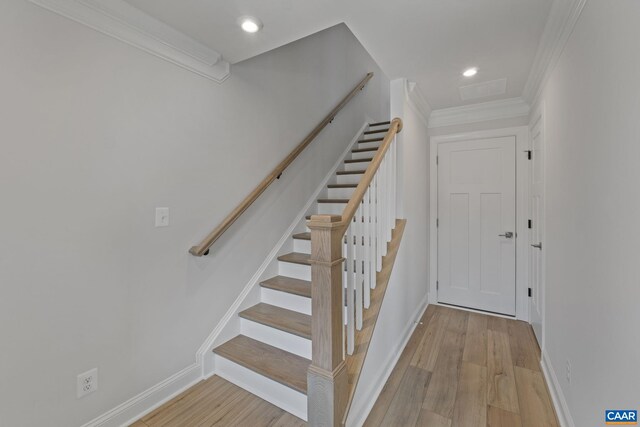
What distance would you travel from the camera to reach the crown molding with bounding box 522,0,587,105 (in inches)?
56.8

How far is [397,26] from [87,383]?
254 centimetres

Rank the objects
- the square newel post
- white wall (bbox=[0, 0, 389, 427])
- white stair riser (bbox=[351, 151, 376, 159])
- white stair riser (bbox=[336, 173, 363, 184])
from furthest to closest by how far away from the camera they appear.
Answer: white stair riser (bbox=[351, 151, 376, 159]) < white stair riser (bbox=[336, 173, 363, 184]) < the square newel post < white wall (bbox=[0, 0, 389, 427])

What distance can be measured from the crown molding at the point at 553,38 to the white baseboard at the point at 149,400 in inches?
114

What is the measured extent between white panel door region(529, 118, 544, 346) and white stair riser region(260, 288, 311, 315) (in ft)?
6.27

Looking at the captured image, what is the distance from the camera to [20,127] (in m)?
1.23

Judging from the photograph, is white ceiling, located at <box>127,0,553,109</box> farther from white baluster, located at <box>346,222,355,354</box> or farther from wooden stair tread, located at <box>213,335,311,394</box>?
wooden stair tread, located at <box>213,335,311,394</box>

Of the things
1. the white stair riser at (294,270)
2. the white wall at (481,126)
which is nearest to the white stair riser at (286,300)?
the white stair riser at (294,270)

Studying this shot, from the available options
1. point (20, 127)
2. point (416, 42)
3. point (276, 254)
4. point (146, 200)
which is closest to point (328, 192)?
point (276, 254)

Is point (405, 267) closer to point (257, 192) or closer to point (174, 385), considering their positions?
point (257, 192)

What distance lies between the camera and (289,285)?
2320 millimetres

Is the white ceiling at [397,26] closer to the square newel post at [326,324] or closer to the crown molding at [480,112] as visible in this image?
the crown molding at [480,112]

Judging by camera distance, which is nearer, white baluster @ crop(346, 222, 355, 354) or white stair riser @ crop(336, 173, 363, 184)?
white baluster @ crop(346, 222, 355, 354)

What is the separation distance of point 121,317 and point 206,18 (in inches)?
66.3

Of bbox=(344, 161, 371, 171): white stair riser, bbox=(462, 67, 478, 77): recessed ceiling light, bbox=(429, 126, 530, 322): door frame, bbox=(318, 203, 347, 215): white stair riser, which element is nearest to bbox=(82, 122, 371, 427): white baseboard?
bbox=(318, 203, 347, 215): white stair riser
